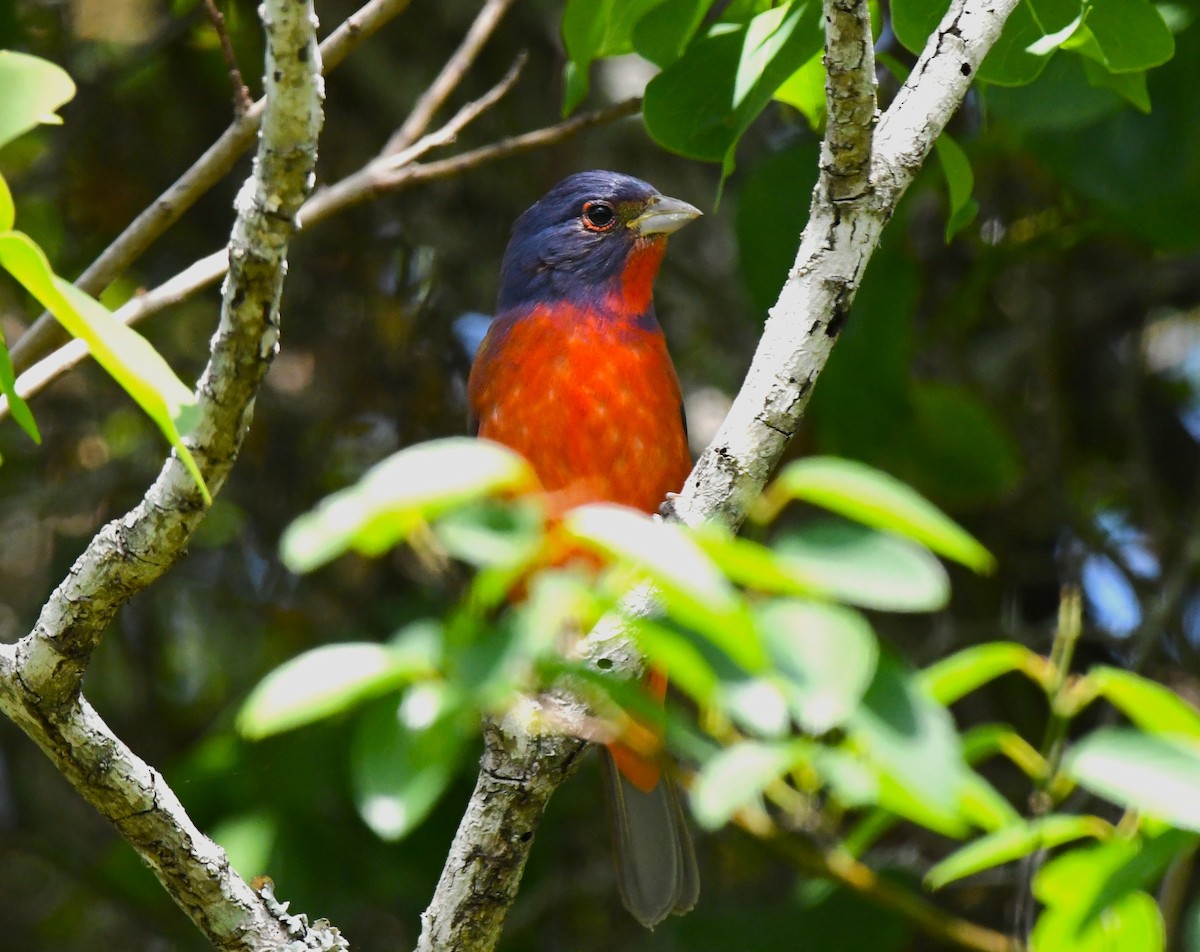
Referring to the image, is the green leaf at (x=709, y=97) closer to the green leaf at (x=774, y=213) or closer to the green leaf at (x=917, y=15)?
the green leaf at (x=917, y=15)

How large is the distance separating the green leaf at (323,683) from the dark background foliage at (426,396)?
396cm

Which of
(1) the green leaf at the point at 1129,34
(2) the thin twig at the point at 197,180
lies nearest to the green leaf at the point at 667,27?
(2) the thin twig at the point at 197,180

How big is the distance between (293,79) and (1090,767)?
1.24m

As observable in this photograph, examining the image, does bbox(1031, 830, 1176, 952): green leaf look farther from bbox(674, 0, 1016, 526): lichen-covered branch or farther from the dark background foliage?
the dark background foliage

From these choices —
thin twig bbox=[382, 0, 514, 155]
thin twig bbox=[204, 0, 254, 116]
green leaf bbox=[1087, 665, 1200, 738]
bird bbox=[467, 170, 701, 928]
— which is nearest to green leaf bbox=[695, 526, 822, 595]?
green leaf bbox=[1087, 665, 1200, 738]

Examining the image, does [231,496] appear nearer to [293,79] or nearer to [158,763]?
[158,763]

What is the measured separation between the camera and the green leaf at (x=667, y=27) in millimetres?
3201

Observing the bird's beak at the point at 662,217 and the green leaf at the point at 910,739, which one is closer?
the green leaf at the point at 910,739

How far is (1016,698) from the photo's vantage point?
5.96 meters

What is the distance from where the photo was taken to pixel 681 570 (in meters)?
1.36

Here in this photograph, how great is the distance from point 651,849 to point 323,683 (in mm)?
3601

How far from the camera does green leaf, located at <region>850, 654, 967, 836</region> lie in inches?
58.4

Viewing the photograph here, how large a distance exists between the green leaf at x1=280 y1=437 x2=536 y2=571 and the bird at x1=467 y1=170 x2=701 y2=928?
10.3 feet

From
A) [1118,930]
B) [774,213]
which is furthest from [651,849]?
[1118,930]
